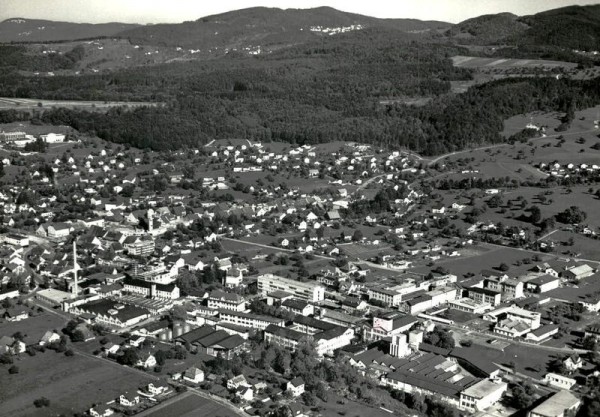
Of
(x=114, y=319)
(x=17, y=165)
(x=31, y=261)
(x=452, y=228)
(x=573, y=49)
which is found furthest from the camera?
(x=573, y=49)

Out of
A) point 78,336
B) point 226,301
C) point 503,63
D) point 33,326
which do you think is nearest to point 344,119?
point 503,63

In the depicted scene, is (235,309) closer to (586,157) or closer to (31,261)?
(31,261)

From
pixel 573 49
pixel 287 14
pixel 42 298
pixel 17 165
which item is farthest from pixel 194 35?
pixel 42 298

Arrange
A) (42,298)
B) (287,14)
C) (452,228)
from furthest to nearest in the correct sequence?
(287,14), (452,228), (42,298)

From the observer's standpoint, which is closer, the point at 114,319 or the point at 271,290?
the point at 114,319

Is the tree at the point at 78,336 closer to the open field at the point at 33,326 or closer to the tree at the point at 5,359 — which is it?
the open field at the point at 33,326

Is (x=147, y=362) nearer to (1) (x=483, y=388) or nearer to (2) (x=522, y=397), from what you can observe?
(1) (x=483, y=388)

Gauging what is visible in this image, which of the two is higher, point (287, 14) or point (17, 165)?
point (287, 14)

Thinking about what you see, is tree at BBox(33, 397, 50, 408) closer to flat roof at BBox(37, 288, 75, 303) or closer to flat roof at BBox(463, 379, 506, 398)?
flat roof at BBox(37, 288, 75, 303)
